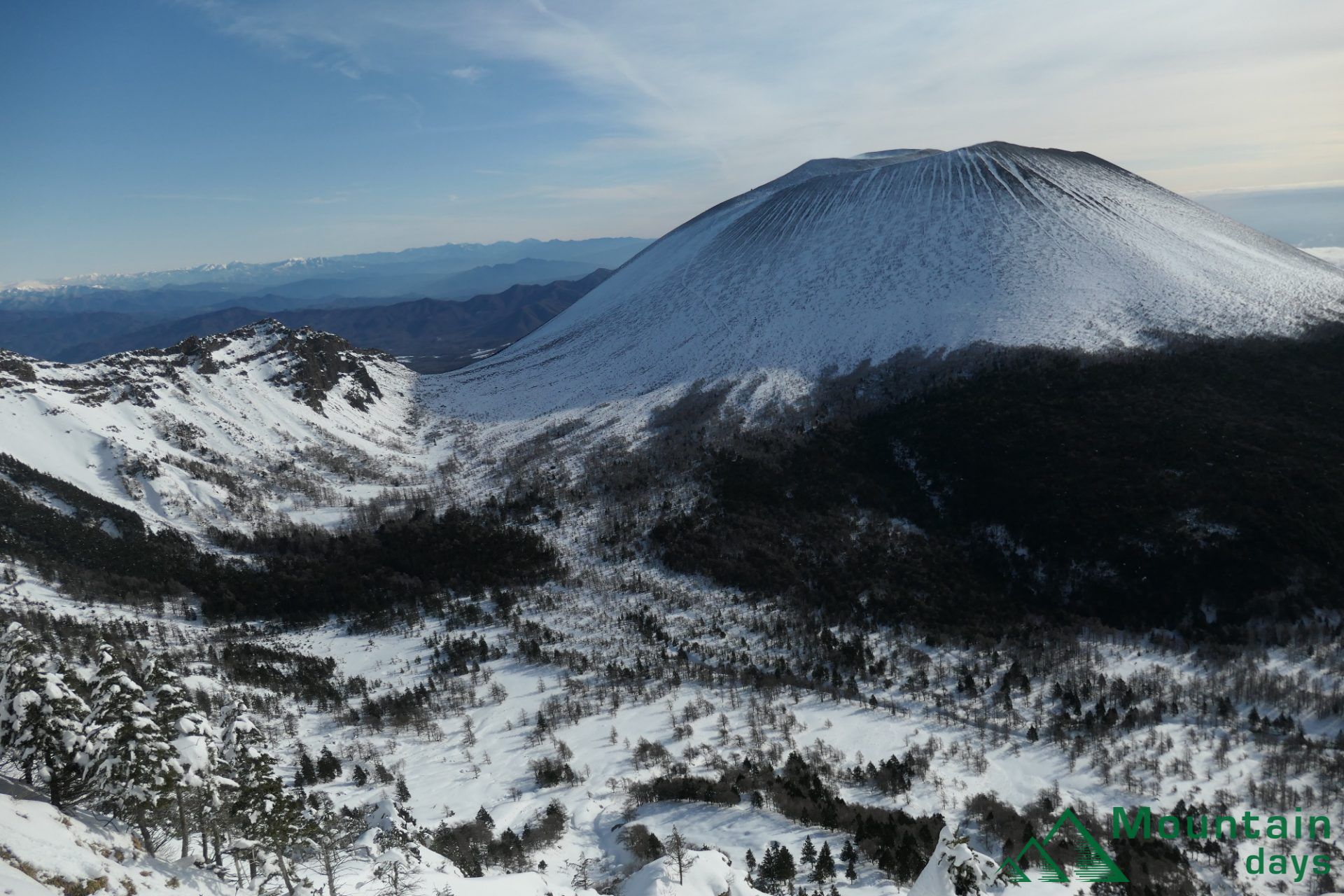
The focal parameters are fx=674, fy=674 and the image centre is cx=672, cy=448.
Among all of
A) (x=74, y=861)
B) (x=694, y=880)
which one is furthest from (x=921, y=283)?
(x=74, y=861)

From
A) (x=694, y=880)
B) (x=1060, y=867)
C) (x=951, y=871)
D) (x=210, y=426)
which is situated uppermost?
(x=210, y=426)

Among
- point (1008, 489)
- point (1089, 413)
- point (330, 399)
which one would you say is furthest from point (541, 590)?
point (330, 399)

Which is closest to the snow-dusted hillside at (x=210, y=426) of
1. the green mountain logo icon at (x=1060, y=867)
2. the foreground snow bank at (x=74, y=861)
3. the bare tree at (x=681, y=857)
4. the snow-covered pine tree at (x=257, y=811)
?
the snow-covered pine tree at (x=257, y=811)

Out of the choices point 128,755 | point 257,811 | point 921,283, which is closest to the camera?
point 128,755

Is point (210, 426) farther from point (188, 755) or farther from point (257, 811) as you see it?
point (257, 811)

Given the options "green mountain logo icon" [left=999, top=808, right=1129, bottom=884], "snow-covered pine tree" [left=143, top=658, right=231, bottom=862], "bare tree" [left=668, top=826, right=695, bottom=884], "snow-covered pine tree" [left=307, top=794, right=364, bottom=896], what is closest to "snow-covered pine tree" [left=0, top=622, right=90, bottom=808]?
"snow-covered pine tree" [left=143, top=658, right=231, bottom=862]

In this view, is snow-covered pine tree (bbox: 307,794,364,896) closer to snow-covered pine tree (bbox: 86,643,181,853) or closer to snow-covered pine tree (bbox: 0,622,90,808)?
snow-covered pine tree (bbox: 86,643,181,853)
